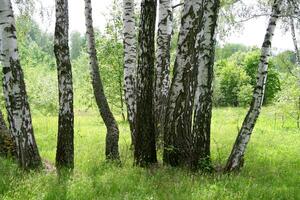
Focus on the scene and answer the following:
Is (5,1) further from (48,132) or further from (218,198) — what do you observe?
(48,132)

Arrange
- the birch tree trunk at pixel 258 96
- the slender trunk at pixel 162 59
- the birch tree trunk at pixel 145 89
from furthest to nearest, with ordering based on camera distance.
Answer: the slender trunk at pixel 162 59, the birch tree trunk at pixel 258 96, the birch tree trunk at pixel 145 89

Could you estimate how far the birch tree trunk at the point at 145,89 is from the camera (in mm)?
8648

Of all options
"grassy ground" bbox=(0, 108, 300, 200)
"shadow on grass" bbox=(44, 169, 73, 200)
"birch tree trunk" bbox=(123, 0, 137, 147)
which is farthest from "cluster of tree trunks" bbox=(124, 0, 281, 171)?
"shadow on grass" bbox=(44, 169, 73, 200)

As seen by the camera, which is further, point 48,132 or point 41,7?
point 48,132

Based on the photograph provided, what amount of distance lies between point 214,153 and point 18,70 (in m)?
6.85

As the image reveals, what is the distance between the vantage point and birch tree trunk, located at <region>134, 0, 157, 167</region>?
28.4 feet

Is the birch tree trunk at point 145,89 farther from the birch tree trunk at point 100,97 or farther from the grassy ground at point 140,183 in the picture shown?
the birch tree trunk at point 100,97

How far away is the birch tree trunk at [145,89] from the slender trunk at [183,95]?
519 mm

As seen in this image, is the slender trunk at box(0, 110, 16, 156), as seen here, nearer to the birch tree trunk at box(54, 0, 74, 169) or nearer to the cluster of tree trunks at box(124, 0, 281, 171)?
the birch tree trunk at box(54, 0, 74, 169)

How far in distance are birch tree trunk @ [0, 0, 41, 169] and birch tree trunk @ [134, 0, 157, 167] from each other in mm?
2370

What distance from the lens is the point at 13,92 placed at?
7.82 m

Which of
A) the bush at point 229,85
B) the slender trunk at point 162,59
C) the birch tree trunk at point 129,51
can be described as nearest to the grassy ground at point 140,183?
the birch tree trunk at point 129,51

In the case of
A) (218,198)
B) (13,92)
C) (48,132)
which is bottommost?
(48,132)

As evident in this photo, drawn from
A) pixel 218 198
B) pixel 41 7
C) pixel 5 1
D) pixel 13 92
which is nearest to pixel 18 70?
pixel 13 92
